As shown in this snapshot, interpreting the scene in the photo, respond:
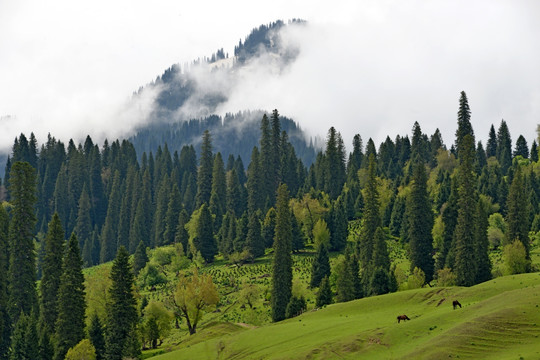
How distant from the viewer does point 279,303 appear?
3622 inches

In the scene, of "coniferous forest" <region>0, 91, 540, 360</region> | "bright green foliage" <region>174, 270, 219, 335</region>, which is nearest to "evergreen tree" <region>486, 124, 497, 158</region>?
"coniferous forest" <region>0, 91, 540, 360</region>

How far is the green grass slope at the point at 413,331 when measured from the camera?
49375 mm

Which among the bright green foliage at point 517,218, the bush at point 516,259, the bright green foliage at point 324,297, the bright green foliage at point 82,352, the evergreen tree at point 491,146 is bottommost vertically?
the bright green foliage at point 82,352

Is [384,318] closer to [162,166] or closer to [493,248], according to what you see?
[493,248]

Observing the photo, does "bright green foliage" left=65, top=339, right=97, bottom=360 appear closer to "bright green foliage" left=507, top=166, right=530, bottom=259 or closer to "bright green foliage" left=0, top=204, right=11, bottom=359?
"bright green foliage" left=0, top=204, right=11, bottom=359

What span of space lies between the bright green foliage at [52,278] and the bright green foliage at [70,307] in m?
3.29

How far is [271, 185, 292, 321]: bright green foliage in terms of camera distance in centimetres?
9181

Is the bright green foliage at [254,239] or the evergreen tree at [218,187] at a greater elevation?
the evergreen tree at [218,187]

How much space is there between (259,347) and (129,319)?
20294 mm

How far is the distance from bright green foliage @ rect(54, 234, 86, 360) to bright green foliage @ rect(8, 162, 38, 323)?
353 inches

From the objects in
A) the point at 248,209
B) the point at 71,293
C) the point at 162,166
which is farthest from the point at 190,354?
the point at 162,166

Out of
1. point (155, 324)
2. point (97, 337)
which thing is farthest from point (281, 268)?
point (97, 337)

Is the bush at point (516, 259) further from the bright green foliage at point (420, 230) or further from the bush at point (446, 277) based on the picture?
the bright green foliage at point (420, 230)

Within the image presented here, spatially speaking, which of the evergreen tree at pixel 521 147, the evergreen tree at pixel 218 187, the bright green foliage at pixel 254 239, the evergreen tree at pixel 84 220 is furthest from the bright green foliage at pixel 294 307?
the evergreen tree at pixel 521 147
